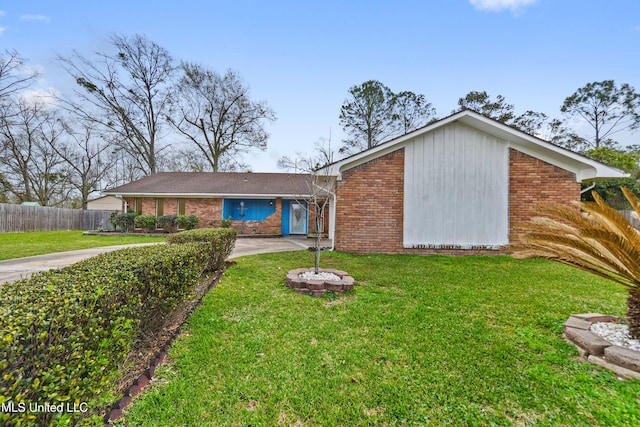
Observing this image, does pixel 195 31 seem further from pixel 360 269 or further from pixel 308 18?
pixel 360 269

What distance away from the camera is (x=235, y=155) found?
25.6 metres

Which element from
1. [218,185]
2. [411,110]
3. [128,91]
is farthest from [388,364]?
[128,91]

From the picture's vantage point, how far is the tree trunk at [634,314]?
111 inches

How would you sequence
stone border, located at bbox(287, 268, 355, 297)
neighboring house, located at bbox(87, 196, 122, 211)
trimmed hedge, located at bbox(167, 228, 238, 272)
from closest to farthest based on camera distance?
stone border, located at bbox(287, 268, 355, 297) < trimmed hedge, located at bbox(167, 228, 238, 272) < neighboring house, located at bbox(87, 196, 122, 211)

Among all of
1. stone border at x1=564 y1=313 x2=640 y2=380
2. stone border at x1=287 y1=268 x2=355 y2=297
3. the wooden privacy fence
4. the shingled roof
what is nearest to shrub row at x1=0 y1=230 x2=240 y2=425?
stone border at x1=287 y1=268 x2=355 y2=297

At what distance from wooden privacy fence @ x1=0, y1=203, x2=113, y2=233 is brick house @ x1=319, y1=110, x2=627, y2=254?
16449 millimetres

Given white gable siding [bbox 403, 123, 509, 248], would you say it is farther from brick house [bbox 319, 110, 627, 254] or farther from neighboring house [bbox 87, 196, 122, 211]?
neighboring house [bbox 87, 196, 122, 211]

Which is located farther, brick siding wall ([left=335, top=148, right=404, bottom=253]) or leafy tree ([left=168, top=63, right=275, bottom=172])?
leafy tree ([left=168, top=63, right=275, bottom=172])

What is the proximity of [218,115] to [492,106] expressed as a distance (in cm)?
2392

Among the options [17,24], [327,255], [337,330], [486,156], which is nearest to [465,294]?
[337,330]

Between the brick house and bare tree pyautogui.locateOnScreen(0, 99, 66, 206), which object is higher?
bare tree pyautogui.locateOnScreen(0, 99, 66, 206)

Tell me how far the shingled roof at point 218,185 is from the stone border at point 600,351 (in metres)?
12.6

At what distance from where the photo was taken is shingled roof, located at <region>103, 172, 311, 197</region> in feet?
52.0

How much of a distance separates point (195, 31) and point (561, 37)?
44.4 feet
